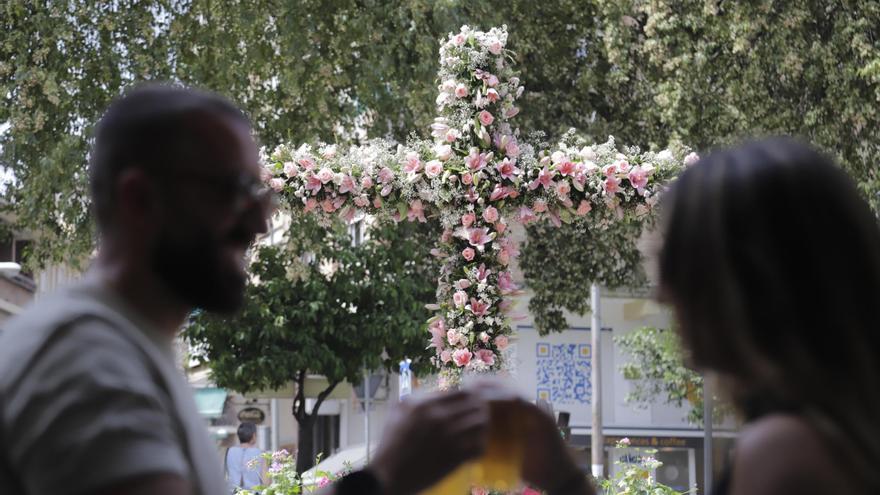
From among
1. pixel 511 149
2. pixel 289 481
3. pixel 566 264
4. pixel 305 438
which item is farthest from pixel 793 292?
pixel 305 438

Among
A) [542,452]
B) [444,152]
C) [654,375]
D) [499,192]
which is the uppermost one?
[444,152]

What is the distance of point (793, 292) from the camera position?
5.00ft

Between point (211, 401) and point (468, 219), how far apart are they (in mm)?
37231

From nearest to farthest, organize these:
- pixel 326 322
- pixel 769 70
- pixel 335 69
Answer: pixel 769 70 < pixel 335 69 < pixel 326 322

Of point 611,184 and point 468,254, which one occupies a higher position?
point 611,184

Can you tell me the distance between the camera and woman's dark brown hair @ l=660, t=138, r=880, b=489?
150 centimetres

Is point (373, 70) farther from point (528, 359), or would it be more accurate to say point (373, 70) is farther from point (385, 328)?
point (528, 359)

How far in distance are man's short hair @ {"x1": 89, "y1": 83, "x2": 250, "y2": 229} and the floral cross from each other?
6.28m

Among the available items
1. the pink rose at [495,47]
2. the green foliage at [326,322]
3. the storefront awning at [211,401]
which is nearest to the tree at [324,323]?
the green foliage at [326,322]

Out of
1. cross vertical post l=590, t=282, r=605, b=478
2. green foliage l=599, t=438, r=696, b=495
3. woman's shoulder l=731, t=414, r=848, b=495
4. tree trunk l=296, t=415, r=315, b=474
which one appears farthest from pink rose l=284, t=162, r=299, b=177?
cross vertical post l=590, t=282, r=605, b=478

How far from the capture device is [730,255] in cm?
155

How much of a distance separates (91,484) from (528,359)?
30318 mm

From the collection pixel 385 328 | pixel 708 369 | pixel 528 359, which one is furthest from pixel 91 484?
pixel 528 359

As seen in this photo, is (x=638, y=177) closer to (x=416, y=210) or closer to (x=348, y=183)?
(x=416, y=210)
